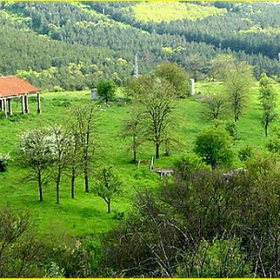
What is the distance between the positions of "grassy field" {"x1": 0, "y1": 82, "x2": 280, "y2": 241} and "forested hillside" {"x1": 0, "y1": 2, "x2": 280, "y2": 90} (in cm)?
3230

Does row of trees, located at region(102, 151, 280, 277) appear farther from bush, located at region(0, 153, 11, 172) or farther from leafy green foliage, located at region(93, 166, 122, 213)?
bush, located at region(0, 153, 11, 172)

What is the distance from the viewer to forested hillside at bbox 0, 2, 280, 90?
118188 millimetres

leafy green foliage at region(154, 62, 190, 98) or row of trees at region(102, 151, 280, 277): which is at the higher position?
row of trees at region(102, 151, 280, 277)

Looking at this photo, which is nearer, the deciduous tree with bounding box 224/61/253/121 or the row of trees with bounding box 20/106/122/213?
the row of trees with bounding box 20/106/122/213

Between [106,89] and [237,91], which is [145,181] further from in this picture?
[237,91]

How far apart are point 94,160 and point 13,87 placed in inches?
822

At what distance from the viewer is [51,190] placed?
4053 cm

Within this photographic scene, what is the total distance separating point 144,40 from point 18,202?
13387 cm

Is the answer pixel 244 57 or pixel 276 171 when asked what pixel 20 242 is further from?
pixel 244 57

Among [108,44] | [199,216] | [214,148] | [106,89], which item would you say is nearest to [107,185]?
[214,148]

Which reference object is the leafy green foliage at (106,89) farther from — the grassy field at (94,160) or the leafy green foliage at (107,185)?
the leafy green foliage at (107,185)

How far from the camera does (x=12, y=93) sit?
59.6 m

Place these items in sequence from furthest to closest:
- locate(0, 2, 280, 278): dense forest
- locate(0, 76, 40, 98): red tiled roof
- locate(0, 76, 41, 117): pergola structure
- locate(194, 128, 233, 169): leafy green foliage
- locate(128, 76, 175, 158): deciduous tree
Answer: locate(0, 76, 40, 98): red tiled roof → locate(0, 76, 41, 117): pergola structure → locate(128, 76, 175, 158): deciduous tree → locate(194, 128, 233, 169): leafy green foliage → locate(0, 2, 280, 278): dense forest

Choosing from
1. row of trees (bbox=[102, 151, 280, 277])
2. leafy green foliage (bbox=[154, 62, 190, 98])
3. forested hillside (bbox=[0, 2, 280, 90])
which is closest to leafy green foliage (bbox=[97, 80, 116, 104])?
leafy green foliage (bbox=[154, 62, 190, 98])
